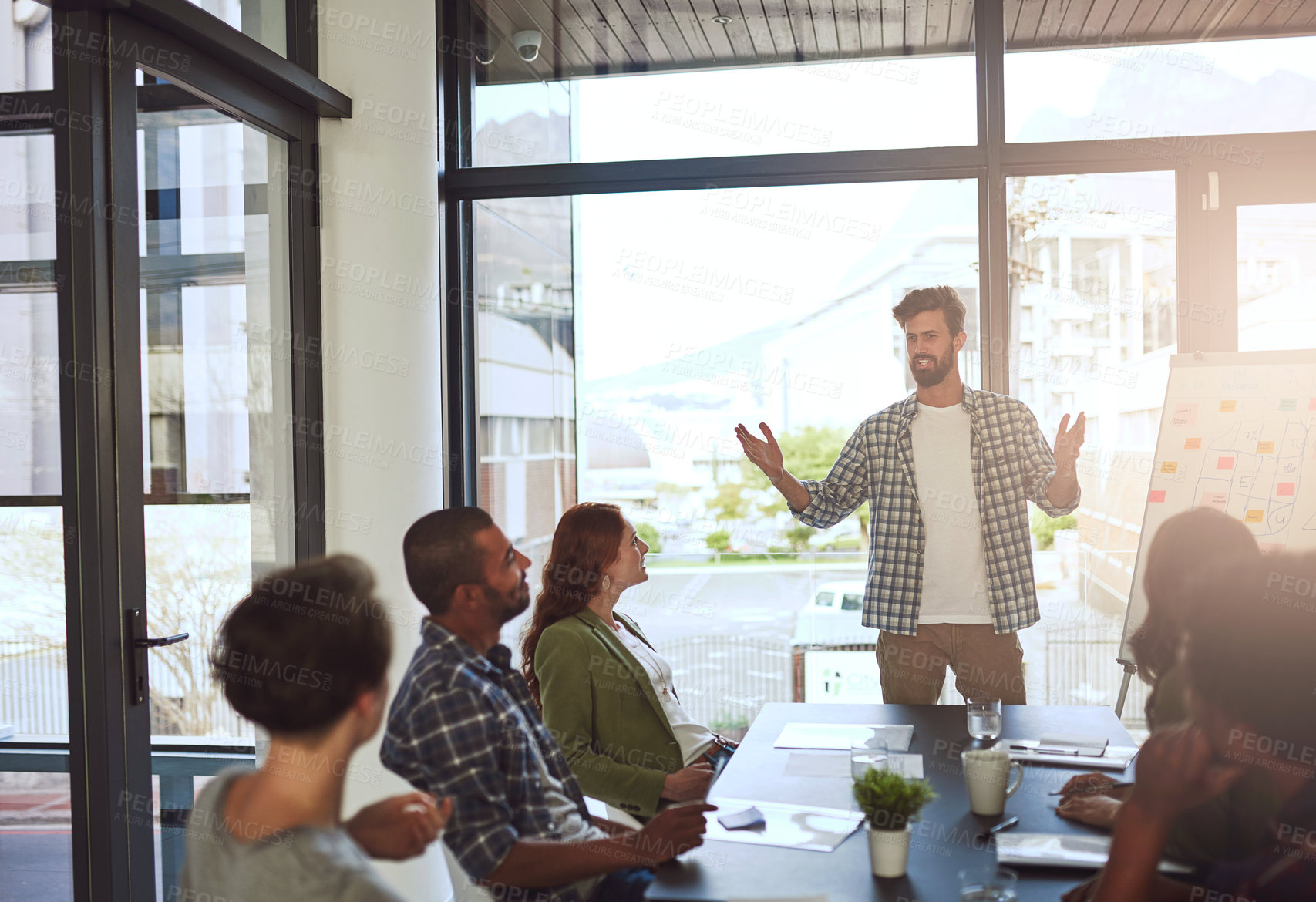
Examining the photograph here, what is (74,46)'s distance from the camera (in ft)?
7.45

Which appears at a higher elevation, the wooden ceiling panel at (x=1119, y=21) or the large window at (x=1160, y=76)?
the wooden ceiling panel at (x=1119, y=21)

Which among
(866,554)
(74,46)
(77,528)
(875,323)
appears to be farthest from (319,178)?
(866,554)

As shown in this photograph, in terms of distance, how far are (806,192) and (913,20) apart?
0.71 metres

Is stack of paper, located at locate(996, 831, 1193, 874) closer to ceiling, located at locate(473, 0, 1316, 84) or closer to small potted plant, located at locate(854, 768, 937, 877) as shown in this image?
small potted plant, located at locate(854, 768, 937, 877)

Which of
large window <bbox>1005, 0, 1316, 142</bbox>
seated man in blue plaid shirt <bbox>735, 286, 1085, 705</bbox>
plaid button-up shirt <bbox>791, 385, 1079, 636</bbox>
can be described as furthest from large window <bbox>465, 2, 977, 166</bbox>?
plaid button-up shirt <bbox>791, 385, 1079, 636</bbox>

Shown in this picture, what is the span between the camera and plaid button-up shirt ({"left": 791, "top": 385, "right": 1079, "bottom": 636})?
326cm

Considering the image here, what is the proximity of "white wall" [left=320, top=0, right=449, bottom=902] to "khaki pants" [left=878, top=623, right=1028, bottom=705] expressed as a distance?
1.60 m

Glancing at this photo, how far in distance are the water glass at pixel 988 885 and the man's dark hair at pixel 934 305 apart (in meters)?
2.17

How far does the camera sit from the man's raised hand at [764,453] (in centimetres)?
345

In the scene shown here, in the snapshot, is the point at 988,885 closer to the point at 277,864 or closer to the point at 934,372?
the point at 277,864

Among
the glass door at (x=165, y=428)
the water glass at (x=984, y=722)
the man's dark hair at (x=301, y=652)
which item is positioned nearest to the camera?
the man's dark hair at (x=301, y=652)

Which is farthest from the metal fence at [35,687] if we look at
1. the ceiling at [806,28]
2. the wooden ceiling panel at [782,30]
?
the wooden ceiling panel at [782,30]

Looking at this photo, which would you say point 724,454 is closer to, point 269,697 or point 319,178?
point 319,178

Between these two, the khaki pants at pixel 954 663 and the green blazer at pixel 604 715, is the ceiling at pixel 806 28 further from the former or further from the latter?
the green blazer at pixel 604 715
